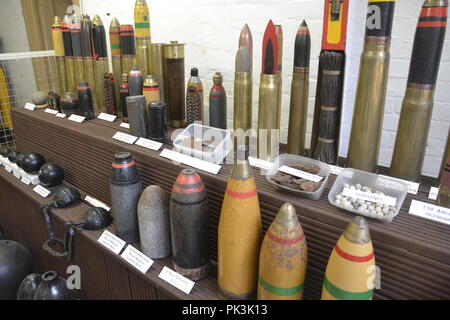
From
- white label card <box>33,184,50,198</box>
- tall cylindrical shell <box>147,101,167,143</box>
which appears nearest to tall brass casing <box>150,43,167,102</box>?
tall cylindrical shell <box>147,101,167,143</box>

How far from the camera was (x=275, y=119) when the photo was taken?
1.05 m

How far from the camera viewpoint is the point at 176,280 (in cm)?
93

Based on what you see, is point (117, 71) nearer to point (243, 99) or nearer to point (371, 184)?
point (243, 99)

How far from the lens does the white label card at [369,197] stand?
763mm

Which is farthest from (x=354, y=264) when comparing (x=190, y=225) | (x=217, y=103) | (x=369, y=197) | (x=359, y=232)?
(x=217, y=103)

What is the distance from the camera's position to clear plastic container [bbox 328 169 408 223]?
79 cm

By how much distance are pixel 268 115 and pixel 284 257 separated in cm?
47

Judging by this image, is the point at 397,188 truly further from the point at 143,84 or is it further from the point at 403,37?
the point at 143,84

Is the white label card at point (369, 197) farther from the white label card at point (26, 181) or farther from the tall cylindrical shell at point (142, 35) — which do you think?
the white label card at point (26, 181)

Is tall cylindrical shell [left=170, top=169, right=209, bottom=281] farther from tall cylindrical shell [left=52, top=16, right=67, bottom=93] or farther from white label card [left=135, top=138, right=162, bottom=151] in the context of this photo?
tall cylindrical shell [left=52, top=16, right=67, bottom=93]

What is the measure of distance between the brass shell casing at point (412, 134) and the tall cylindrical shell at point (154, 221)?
0.64 m

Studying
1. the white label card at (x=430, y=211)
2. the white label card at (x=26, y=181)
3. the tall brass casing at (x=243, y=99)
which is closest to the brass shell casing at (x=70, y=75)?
the white label card at (x=26, y=181)

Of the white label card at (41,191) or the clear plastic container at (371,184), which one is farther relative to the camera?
the white label card at (41,191)

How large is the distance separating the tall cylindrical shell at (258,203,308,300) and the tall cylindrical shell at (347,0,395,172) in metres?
0.34
